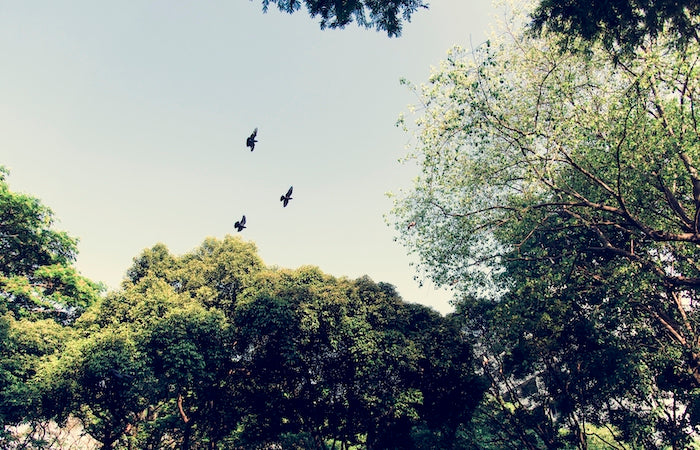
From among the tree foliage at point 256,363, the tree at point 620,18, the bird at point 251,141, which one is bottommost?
the tree foliage at point 256,363

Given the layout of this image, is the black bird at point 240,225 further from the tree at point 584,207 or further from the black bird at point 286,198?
the tree at point 584,207

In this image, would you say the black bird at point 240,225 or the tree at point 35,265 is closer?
the black bird at point 240,225

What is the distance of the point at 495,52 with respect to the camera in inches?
445

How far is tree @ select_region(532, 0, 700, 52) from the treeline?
43.5ft

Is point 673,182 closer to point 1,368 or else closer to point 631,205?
point 631,205

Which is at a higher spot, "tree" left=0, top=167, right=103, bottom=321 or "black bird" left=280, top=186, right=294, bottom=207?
"tree" left=0, top=167, right=103, bottom=321

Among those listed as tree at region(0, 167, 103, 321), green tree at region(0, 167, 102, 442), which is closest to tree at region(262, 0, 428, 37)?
green tree at region(0, 167, 102, 442)

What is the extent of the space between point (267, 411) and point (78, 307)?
42.3ft

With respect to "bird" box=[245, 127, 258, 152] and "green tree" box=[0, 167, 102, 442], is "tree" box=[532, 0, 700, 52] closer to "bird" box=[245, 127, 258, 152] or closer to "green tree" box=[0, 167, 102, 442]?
"bird" box=[245, 127, 258, 152]

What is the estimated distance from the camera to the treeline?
557 inches

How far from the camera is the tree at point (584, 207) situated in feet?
29.8

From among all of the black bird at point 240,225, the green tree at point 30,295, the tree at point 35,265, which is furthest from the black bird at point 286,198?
the tree at point 35,265

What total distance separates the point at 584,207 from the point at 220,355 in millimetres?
15835

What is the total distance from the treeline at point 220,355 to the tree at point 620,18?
1326 centimetres
